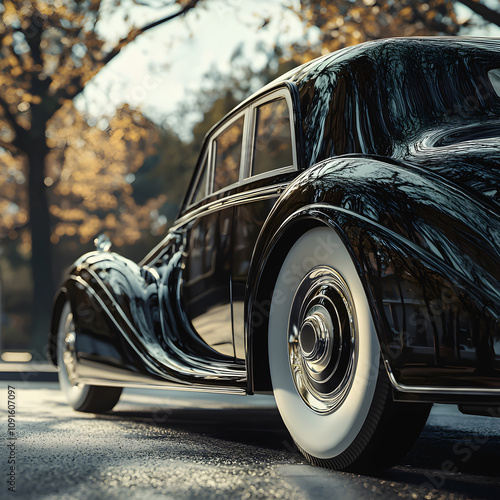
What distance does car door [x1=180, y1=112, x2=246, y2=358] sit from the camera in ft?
14.4

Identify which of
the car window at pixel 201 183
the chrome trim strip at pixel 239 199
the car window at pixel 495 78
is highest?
the car window at pixel 495 78

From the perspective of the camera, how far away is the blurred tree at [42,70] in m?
13.0

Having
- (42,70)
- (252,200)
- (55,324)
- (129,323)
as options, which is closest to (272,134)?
(42,70)

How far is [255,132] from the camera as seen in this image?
4496mm

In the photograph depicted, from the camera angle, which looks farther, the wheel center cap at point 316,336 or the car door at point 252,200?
the car door at point 252,200

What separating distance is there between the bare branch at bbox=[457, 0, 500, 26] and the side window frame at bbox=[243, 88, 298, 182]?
618cm

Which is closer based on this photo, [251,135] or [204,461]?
[204,461]

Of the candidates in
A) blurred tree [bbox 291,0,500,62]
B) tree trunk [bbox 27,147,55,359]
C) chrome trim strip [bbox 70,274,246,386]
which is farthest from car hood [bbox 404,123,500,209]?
tree trunk [bbox 27,147,55,359]

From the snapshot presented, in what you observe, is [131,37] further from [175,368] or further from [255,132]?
[175,368]

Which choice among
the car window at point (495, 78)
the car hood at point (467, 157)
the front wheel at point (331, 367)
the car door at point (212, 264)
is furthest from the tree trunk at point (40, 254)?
the car hood at point (467, 157)

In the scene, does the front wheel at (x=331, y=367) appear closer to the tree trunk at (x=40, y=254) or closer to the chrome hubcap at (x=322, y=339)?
the chrome hubcap at (x=322, y=339)

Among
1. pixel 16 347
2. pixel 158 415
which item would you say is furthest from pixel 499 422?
pixel 16 347

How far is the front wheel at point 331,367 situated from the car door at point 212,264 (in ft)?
3.67

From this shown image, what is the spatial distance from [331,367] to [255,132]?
196cm
